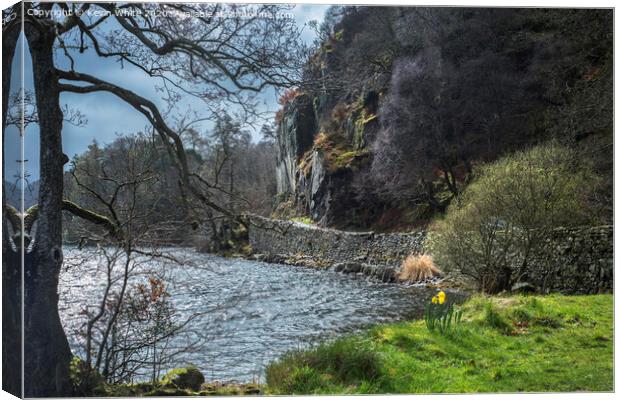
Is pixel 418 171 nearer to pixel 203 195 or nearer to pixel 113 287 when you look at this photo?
pixel 203 195

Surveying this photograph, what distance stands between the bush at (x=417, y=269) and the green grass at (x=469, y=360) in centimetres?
135

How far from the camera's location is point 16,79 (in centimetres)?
406

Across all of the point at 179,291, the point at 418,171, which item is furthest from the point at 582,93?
the point at 179,291

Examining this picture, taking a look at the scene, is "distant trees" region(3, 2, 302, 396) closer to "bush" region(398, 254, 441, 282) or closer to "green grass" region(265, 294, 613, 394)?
"green grass" region(265, 294, 613, 394)

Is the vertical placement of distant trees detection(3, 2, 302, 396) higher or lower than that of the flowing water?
higher

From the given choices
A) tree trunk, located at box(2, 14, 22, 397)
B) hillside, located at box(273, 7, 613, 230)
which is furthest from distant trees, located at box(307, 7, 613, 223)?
tree trunk, located at box(2, 14, 22, 397)

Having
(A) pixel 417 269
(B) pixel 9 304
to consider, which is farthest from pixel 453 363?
(B) pixel 9 304

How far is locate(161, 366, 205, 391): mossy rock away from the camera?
4294mm

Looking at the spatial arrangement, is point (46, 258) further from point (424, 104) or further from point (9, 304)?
point (424, 104)

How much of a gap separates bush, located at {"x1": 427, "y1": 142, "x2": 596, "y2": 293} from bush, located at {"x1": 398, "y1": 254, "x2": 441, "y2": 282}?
170 mm

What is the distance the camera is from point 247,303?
540 centimetres

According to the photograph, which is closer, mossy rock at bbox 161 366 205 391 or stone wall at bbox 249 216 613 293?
mossy rock at bbox 161 366 205 391

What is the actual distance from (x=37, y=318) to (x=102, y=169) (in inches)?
48.2

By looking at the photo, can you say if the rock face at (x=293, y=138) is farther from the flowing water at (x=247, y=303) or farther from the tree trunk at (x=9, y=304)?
the tree trunk at (x=9, y=304)
